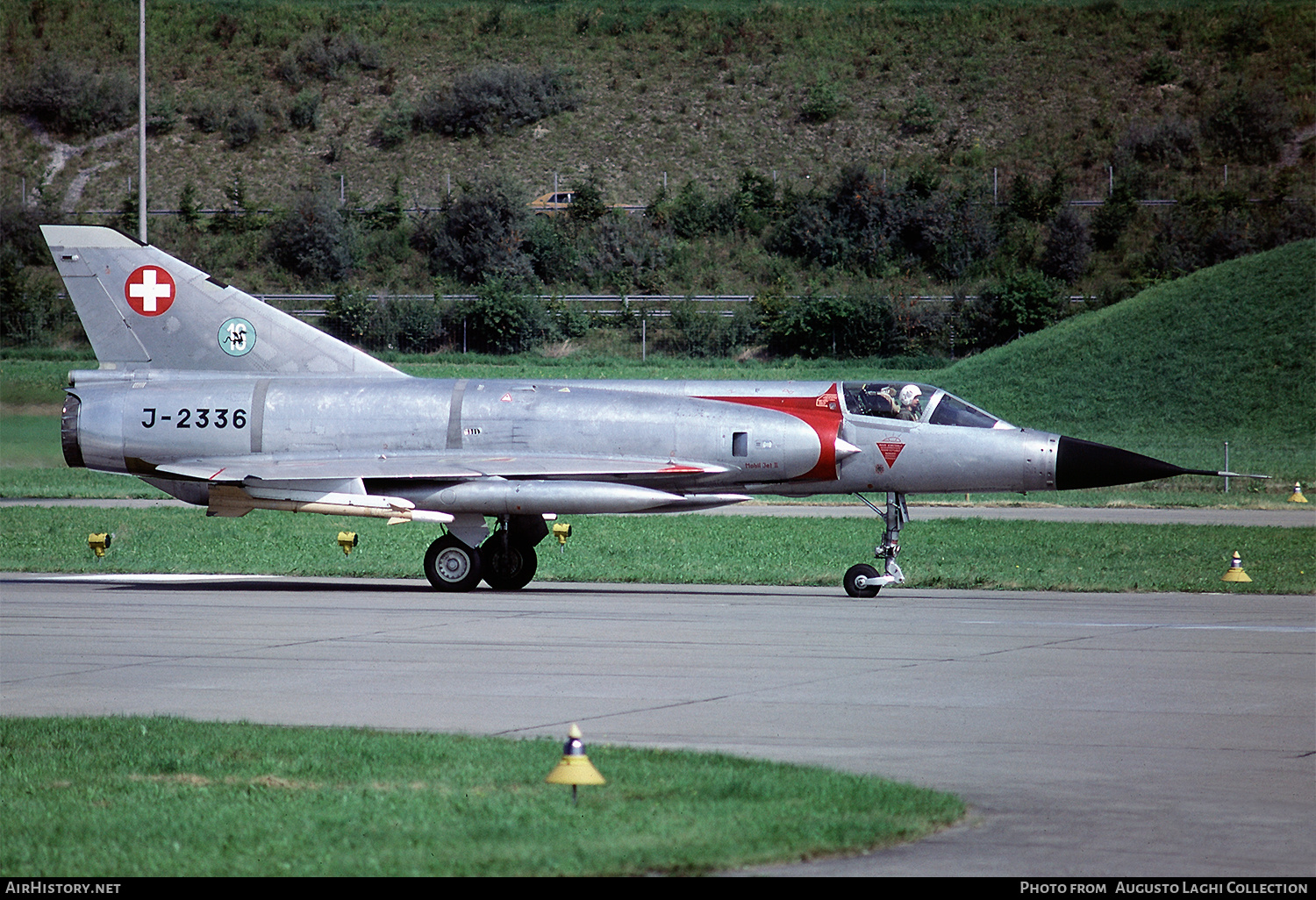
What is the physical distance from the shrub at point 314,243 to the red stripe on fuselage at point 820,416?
52778 millimetres

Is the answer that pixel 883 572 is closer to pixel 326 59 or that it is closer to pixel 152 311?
pixel 152 311

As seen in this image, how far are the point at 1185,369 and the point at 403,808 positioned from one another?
157 feet

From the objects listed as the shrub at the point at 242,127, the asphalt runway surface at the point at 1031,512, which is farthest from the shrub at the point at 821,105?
the asphalt runway surface at the point at 1031,512

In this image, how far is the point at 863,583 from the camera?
18.3 m

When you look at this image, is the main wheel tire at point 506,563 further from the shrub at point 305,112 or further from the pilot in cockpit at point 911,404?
the shrub at point 305,112

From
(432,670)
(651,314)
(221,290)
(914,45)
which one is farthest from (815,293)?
(432,670)

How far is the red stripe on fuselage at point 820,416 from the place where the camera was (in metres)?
19.1

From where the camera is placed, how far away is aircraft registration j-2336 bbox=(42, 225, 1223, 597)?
18734 millimetres

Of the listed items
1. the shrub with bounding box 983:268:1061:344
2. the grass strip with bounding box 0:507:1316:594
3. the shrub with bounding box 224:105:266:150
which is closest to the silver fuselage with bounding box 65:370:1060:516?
the grass strip with bounding box 0:507:1316:594

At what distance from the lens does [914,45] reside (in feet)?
317

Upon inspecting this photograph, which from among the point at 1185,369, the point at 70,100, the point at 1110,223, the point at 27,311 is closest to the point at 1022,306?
the point at 1185,369

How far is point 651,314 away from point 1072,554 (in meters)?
41.7

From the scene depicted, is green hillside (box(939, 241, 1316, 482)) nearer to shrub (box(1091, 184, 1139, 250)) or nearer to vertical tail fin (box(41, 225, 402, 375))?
shrub (box(1091, 184, 1139, 250))

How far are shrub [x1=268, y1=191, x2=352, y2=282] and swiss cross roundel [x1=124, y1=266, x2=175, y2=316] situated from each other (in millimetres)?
49882
